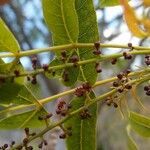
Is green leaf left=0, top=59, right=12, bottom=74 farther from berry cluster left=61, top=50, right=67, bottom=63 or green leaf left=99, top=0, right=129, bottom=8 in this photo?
green leaf left=99, top=0, right=129, bottom=8

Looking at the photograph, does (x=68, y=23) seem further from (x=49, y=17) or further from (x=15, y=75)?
(x=15, y=75)

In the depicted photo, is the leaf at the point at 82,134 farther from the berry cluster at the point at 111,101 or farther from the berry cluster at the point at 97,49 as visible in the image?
the berry cluster at the point at 97,49

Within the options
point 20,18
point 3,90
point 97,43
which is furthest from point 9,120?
point 20,18

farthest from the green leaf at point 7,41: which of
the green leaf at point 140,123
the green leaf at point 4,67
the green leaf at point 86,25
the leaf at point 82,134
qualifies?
the green leaf at point 140,123

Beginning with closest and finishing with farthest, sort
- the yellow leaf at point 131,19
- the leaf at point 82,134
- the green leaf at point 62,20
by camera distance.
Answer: the yellow leaf at point 131,19, the green leaf at point 62,20, the leaf at point 82,134

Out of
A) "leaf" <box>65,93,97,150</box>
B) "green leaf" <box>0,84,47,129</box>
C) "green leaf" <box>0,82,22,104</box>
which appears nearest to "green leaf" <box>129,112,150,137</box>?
"leaf" <box>65,93,97,150</box>

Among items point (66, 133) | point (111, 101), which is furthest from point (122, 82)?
point (66, 133)

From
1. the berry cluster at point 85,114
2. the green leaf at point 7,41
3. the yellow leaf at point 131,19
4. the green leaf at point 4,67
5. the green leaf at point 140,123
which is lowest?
the green leaf at point 140,123
